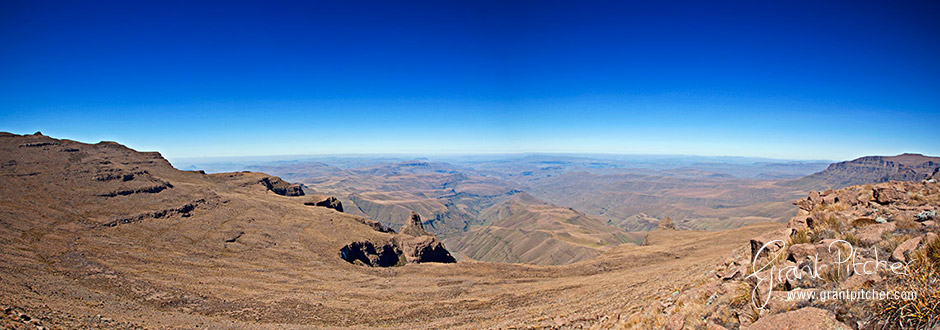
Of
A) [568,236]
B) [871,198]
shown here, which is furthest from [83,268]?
[568,236]

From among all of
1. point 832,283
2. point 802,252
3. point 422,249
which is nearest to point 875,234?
point 802,252

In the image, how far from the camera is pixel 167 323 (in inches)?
931

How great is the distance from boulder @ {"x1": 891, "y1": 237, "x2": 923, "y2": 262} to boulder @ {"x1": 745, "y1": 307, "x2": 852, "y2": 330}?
309 cm

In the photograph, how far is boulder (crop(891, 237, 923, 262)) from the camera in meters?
7.63

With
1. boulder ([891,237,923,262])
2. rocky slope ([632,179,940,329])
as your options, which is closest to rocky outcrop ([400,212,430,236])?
rocky slope ([632,179,940,329])

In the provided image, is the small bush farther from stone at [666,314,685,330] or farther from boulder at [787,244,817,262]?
stone at [666,314,685,330]

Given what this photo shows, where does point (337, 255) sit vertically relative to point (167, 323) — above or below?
below

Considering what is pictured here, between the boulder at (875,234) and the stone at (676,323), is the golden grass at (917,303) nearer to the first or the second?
the boulder at (875,234)

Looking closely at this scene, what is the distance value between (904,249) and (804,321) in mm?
3856

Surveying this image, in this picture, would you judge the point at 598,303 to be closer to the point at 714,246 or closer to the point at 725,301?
the point at 725,301

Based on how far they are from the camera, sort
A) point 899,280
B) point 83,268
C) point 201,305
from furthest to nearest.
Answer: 1. point 83,268
2. point 201,305
3. point 899,280

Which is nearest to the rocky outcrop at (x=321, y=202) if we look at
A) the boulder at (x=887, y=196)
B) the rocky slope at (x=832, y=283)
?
the rocky slope at (x=832, y=283)

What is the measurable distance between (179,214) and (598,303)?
222ft

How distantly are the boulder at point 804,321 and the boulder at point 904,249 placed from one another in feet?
10.2
